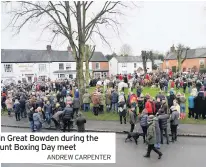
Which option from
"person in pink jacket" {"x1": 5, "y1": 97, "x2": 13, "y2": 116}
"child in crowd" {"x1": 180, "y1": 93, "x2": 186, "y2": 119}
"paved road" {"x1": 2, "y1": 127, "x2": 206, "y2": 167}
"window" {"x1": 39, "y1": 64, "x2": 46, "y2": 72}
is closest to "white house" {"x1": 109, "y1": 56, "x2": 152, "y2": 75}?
"window" {"x1": 39, "y1": 64, "x2": 46, "y2": 72}

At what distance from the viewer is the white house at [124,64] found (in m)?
65.9

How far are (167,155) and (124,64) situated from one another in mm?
56775

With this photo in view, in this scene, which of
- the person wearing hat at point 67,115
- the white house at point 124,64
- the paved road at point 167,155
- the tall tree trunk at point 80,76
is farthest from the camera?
the white house at point 124,64

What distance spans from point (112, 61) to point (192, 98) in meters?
52.5

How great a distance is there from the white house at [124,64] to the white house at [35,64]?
13.4 meters

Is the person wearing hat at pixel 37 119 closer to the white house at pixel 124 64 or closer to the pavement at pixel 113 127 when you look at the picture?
the pavement at pixel 113 127

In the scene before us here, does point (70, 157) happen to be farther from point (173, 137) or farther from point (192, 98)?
point (192, 98)

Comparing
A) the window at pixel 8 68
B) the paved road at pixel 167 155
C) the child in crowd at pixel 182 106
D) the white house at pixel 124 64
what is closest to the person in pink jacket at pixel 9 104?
the paved road at pixel 167 155

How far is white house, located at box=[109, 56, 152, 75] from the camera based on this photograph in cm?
6588

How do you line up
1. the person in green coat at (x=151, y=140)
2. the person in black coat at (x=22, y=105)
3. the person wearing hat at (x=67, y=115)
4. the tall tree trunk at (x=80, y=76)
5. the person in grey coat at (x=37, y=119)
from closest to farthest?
1. the person in green coat at (x=151, y=140)
2. the person wearing hat at (x=67, y=115)
3. the person in grey coat at (x=37, y=119)
4. the person in black coat at (x=22, y=105)
5. the tall tree trunk at (x=80, y=76)

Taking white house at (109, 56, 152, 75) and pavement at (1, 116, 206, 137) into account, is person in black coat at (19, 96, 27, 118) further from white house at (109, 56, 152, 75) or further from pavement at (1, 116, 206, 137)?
white house at (109, 56, 152, 75)

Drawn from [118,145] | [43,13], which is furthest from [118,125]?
[43,13]

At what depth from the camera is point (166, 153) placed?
1065 cm

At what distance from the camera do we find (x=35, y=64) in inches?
2067
